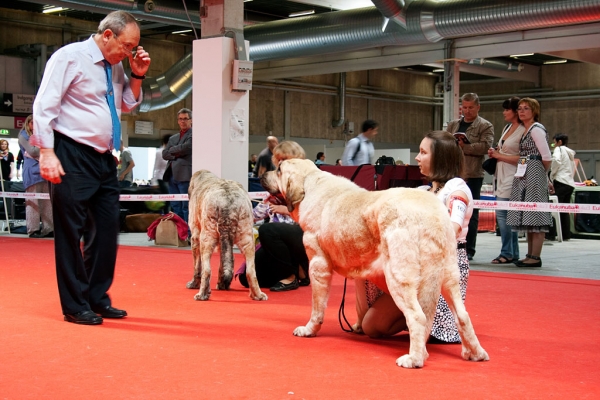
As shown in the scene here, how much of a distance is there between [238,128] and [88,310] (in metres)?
5.16


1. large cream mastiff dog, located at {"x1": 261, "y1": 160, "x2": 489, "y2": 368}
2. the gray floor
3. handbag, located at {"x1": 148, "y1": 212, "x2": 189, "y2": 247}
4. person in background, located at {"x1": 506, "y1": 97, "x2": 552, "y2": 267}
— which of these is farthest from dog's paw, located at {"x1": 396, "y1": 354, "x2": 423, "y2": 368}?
handbag, located at {"x1": 148, "y1": 212, "x2": 189, "y2": 247}

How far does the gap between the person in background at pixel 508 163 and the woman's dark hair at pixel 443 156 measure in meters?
4.07

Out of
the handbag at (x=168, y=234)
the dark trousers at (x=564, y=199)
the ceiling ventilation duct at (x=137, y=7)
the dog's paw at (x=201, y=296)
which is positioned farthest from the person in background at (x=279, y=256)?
the ceiling ventilation duct at (x=137, y=7)

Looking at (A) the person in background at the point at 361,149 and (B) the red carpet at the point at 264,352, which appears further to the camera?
(A) the person in background at the point at 361,149

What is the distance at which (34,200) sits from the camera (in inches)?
437

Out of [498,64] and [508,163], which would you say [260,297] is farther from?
[498,64]

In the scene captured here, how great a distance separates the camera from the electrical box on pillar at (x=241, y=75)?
880 cm

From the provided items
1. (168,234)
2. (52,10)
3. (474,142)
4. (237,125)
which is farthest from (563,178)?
(52,10)

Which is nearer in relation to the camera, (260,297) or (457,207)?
(457,207)

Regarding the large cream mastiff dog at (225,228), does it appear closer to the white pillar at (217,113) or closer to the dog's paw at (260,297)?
the dog's paw at (260,297)

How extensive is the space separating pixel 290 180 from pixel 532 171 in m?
4.31

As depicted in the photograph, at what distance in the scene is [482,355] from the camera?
10.9 ft

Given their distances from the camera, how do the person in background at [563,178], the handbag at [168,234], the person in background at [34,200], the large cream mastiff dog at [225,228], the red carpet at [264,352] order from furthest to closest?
the person in background at [563,178] < the person in background at [34,200] < the handbag at [168,234] < the large cream mastiff dog at [225,228] < the red carpet at [264,352]

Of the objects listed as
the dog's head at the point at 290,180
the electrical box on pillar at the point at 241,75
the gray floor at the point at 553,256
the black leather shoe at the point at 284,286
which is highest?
the electrical box on pillar at the point at 241,75
